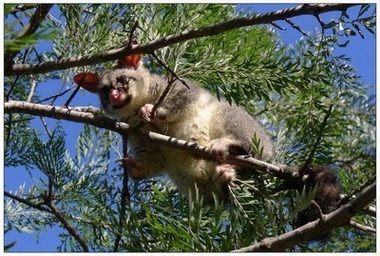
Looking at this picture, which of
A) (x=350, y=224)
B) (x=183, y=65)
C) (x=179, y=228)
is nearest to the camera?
(x=350, y=224)

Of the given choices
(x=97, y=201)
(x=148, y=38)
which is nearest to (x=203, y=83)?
(x=148, y=38)

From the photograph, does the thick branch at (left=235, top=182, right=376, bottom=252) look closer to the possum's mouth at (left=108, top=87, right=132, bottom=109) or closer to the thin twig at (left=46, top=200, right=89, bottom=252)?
the thin twig at (left=46, top=200, right=89, bottom=252)

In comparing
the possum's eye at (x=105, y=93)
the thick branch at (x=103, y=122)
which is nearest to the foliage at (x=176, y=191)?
the thick branch at (x=103, y=122)

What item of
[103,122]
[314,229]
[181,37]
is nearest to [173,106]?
[103,122]

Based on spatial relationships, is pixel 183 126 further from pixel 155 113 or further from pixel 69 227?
pixel 69 227

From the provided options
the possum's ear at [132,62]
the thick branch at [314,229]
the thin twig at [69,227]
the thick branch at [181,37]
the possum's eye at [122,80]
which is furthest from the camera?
the possum's eye at [122,80]

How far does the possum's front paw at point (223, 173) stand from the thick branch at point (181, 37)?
74 centimetres

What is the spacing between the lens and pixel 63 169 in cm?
226

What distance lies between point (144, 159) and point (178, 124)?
0.20m

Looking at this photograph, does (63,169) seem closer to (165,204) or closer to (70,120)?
(70,120)

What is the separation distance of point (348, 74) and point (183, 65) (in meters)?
0.48

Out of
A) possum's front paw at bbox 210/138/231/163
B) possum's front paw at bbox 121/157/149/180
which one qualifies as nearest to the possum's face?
possum's front paw at bbox 121/157/149/180

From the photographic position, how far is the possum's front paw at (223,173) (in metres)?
2.35

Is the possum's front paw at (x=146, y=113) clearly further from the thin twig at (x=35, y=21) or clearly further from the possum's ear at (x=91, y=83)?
the thin twig at (x=35, y=21)
